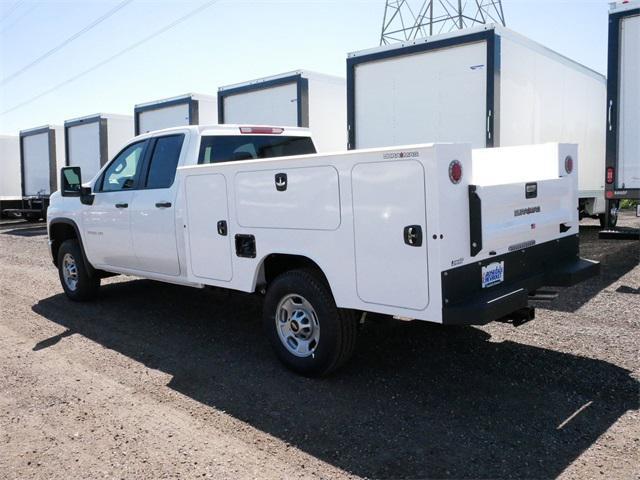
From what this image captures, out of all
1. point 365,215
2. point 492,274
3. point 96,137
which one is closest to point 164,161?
point 365,215

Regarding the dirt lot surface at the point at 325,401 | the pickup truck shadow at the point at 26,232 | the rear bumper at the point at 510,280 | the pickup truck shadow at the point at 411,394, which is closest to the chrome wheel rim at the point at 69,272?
the dirt lot surface at the point at 325,401

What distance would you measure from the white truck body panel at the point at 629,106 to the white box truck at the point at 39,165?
20.0 m

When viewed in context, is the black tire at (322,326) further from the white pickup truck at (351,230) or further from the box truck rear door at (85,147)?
the box truck rear door at (85,147)

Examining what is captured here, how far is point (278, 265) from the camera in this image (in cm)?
499

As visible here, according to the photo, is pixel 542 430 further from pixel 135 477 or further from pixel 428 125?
pixel 428 125

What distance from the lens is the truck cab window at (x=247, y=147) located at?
6.05m

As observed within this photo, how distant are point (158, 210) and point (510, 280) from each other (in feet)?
11.4

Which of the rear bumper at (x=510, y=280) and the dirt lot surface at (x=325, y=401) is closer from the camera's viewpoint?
the dirt lot surface at (x=325, y=401)

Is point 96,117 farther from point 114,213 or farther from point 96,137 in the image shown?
point 114,213

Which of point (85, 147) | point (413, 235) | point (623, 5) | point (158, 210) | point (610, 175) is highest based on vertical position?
point (623, 5)

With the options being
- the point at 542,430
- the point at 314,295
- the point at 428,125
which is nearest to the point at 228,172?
the point at 314,295

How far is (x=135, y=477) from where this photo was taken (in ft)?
10.6

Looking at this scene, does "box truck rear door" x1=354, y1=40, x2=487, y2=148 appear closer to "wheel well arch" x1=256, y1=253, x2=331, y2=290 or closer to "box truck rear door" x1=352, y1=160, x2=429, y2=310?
"wheel well arch" x1=256, y1=253, x2=331, y2=290

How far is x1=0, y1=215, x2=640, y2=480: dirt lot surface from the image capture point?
3.34 metres
